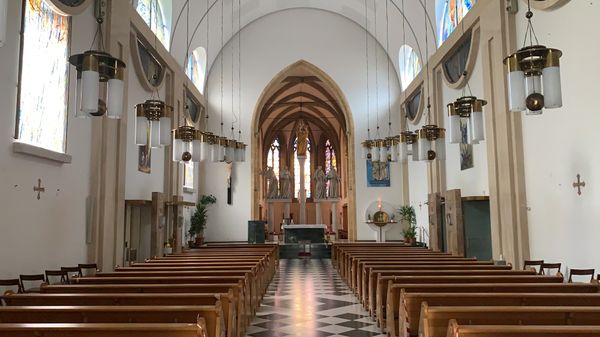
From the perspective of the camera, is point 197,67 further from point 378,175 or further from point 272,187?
point 272,187

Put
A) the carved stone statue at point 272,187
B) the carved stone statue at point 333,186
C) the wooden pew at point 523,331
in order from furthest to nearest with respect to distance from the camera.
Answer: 1. the carved stone statue at point 272,187
2. the carved stone statue at point 333,186
3. the wooden pew at point 523,331

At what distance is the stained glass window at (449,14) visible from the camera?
1265 cm

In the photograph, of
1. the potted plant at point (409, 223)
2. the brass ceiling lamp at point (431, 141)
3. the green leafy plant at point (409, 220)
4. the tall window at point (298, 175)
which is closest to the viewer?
the brass ceiling lamp at point (431, 141)

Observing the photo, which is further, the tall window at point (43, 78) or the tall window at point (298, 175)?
the tall window at point (298, 175)

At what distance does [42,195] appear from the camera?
7.51 meters

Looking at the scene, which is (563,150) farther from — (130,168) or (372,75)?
(372,75)

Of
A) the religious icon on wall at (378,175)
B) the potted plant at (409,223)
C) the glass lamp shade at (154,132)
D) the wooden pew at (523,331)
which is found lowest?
the wooden pew at (523,331)

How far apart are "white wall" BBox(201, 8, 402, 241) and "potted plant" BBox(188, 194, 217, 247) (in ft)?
3.73

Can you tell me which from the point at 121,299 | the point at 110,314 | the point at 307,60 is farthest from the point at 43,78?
the point at 307,60

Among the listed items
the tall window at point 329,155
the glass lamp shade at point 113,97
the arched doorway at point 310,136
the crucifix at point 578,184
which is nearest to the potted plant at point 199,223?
the arched doorway at point 310,136

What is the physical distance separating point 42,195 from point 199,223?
398 inches

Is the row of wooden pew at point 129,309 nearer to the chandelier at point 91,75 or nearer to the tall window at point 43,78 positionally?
the chandelier at point 91,75

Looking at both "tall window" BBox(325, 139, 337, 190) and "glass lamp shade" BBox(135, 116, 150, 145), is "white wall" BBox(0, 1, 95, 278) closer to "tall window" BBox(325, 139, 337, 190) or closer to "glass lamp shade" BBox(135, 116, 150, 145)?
"glass lamp shade" BBox(135, 116, 150, 145)

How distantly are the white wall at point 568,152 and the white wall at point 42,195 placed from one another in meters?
8.04
